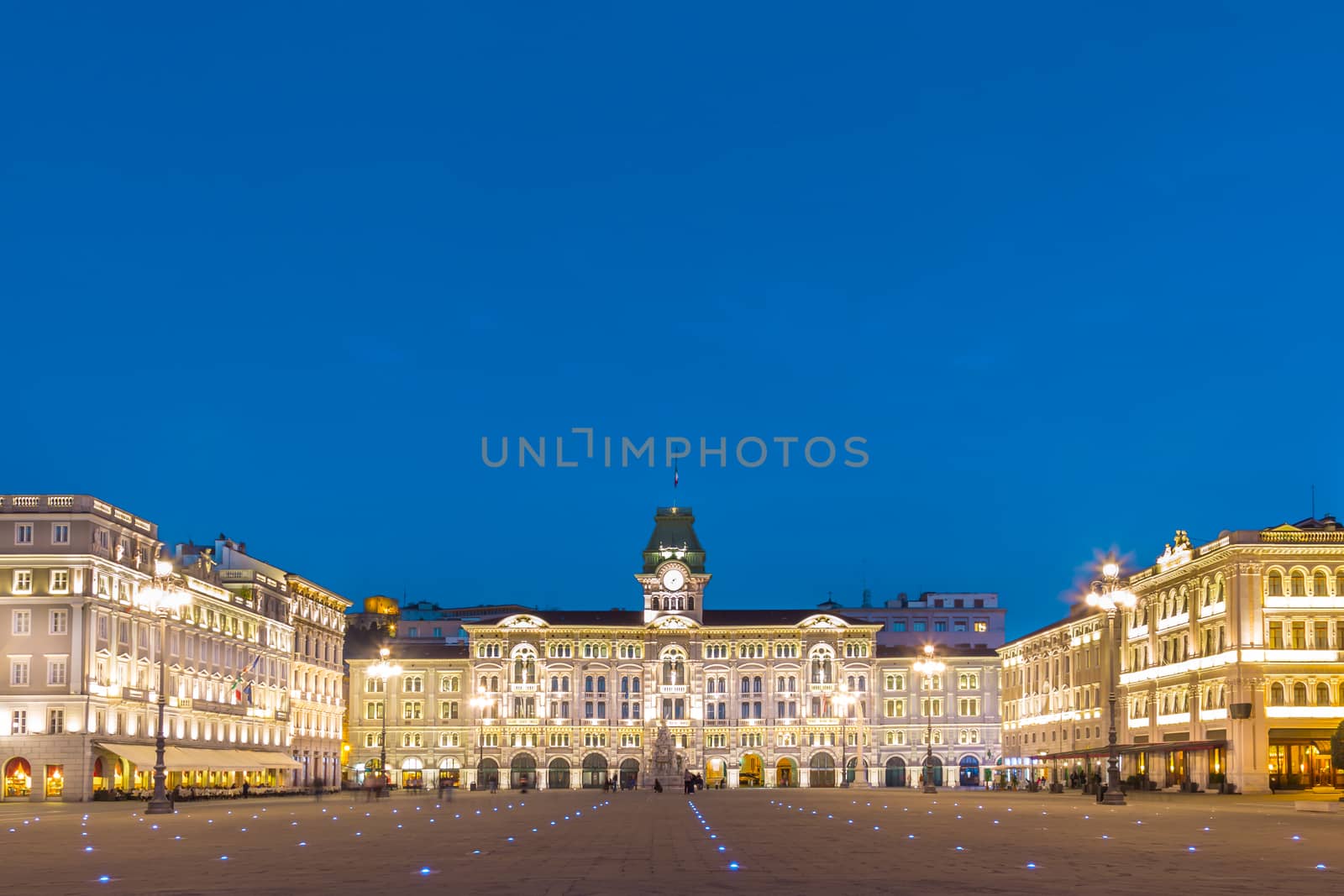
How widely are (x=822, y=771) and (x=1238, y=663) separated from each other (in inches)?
3178

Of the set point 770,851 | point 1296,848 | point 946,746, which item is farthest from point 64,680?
point 946,746

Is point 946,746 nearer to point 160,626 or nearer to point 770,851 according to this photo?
point 160,626

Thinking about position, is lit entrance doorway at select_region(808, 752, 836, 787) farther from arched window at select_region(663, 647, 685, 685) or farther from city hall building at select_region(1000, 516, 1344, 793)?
city hall building at select_region(1000, 516, 1344, 793)

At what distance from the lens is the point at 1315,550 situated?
8756 cm

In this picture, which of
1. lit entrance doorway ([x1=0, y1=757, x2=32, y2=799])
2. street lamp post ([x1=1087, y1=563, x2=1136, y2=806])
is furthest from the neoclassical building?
street lamp post ([x1=1087, y1=563, x2=1136, y2=806])

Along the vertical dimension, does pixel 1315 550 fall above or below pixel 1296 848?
above

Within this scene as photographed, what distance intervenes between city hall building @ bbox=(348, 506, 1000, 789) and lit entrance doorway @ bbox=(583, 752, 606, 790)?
0.17 m

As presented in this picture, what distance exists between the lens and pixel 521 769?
6476 inches

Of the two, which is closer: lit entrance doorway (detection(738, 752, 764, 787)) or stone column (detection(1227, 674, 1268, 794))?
stone column (detection(1227, 674, 1268, 794))

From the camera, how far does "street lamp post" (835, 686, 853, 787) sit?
163 metres

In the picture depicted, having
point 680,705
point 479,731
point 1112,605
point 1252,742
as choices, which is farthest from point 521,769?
point 1112,605

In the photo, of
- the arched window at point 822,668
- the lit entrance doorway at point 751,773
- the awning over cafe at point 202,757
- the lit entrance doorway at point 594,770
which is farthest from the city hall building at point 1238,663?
the lit entrance doorway at point 594,770

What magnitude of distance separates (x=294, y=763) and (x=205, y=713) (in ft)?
62.6

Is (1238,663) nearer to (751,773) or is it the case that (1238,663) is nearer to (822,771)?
(822,771)
